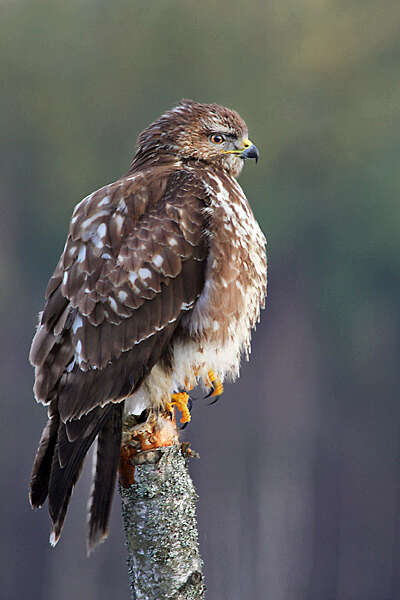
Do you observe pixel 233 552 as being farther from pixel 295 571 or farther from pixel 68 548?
pixel 68 548

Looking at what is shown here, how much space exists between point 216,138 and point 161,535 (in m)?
→ 1.47

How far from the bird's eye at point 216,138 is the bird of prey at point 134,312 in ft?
0.85

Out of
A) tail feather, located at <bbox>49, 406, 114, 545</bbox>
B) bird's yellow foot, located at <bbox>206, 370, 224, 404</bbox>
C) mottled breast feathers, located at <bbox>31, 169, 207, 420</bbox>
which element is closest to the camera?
tail feather, located at <bbox>49, 406, 114, 545</bbox>

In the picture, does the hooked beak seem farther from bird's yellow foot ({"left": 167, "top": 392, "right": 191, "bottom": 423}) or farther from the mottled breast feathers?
bird's yellow foot ({"left": 167, "top": 392, "right": 191, "bottom": 423})

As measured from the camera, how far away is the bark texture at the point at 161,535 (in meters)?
2.37

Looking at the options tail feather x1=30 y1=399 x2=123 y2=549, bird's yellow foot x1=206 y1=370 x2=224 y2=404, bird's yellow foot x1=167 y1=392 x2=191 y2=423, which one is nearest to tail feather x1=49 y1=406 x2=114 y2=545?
tail feather x1=30 y1=399 x2=123 y2=549

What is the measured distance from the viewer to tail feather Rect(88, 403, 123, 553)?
239 centimetres

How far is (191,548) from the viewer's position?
241cm

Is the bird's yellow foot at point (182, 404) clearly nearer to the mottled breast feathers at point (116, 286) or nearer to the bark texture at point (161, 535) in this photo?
the mottled breast feathers at point (116, 286)

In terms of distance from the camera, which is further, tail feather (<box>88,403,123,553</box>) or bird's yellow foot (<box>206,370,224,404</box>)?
bird's yellow foot (<box>206,370,224,404</box>)

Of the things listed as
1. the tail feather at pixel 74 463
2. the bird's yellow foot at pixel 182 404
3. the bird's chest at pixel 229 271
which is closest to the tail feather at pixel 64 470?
the tail feather at pixel 74 463

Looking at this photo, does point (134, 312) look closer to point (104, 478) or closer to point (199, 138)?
point (104, 478)

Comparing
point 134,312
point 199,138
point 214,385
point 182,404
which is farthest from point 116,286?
point 199,138

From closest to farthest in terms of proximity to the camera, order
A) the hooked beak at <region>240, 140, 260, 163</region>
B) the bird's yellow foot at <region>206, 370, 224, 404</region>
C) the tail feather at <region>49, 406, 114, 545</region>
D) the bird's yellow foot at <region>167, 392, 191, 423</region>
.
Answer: the tail feather at <region>49, 406, 114, 545</region> → the bird's yellow foot at <region>167, 392, 191, 423</region> → the bird's yellow foot at <region>206, 370, 224, 404</region> → the hooked beak at <region>240, 140, 260, 163</region>
